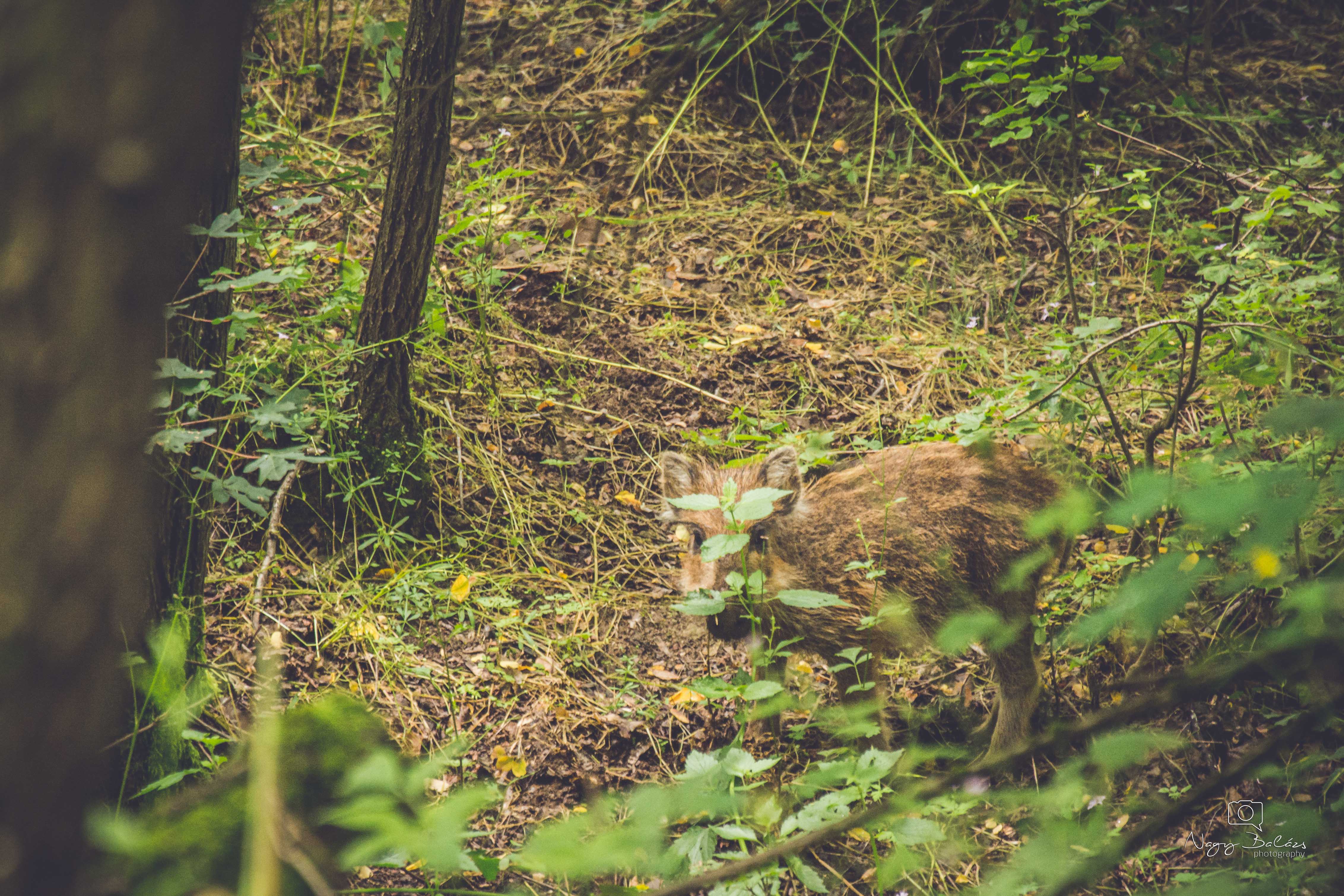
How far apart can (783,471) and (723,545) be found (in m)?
1.60

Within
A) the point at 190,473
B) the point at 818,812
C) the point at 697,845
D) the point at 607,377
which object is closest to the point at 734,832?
the point at 697,845

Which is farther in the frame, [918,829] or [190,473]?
[190,473]

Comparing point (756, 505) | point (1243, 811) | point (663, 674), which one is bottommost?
point (663, 674)

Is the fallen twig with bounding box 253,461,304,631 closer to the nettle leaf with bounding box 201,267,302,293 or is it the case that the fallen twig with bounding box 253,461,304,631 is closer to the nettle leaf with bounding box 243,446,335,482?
the nettle leaf with bounding box 243,446,335,482

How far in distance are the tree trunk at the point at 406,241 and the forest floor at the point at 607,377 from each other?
19cm

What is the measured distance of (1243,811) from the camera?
3178 millimetres

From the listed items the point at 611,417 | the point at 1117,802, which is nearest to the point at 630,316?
the point at 611,417

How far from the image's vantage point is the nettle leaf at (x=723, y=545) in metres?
2.55

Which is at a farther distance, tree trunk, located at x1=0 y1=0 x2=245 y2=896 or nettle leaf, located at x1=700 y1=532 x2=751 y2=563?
nettle leaf, located at x1=700 y1=532 x2=751 y2=563

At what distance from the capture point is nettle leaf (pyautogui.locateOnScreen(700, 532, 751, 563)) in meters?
2.55

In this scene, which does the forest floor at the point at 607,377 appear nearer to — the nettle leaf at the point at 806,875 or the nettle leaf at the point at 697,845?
the nettle leaf at the point at 697,845

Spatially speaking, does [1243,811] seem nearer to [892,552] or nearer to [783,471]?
[892,552]

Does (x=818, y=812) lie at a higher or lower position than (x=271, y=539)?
higher

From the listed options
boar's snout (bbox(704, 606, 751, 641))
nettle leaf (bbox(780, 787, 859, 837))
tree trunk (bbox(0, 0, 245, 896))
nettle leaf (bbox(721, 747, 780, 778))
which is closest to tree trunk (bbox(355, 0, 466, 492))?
boar's snout (bbox(704, 606, 751, 641))
